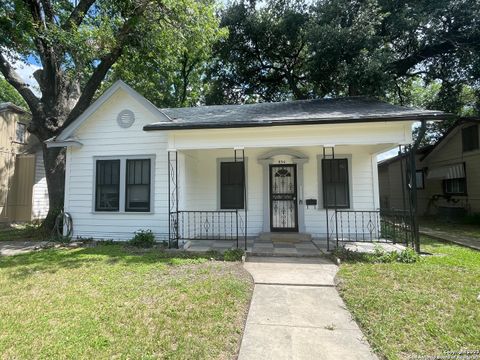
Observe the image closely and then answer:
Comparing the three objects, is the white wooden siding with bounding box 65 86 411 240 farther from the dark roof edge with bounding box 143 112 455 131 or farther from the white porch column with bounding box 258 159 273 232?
the dark roof edge with bounding box 143 112 455 131

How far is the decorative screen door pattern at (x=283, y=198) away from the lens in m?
8.51

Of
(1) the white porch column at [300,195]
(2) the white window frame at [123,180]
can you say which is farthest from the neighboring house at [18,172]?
(1) the white porch column at [300,195]

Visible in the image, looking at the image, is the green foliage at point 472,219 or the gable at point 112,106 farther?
the green foliage at point 472,219

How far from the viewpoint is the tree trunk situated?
29.5 ft

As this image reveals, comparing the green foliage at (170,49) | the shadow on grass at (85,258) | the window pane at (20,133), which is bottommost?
the shadow on grass at (85,258)

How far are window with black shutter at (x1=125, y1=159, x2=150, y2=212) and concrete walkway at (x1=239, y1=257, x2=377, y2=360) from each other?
4.40 meters

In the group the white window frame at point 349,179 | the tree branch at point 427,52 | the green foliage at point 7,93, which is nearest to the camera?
the white window frame at point 349,179

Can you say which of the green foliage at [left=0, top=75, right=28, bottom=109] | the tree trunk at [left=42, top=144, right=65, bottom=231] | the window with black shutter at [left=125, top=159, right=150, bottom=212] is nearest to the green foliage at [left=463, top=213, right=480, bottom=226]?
the window with black shutter at [left=125, top=159, right=150, bottom=212]

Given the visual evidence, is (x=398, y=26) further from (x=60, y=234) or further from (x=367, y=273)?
(x=60, y=234)

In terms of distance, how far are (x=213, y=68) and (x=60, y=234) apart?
14.2 m

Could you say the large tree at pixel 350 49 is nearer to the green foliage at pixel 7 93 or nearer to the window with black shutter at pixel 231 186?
the window with black shutter at pixel 231 186

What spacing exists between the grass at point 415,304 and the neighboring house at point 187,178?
2.74m

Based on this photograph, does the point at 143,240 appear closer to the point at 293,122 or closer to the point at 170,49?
the point at 293,122

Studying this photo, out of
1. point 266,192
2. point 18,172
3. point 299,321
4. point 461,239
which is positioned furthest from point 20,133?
point 461,239
